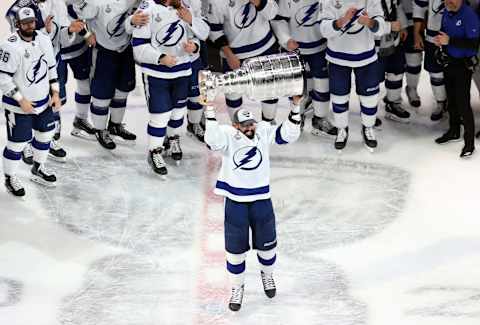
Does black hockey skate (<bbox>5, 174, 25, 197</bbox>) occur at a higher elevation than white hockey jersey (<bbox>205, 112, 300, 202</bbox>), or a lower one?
lower

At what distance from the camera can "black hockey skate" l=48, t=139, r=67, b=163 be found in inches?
247

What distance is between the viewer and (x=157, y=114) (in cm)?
591

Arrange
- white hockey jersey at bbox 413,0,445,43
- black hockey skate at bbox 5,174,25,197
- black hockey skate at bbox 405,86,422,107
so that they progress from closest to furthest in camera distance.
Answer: black hockey skate at bbox 5,174,25,197 < white hockey jersey at bbox 413,0,445,43 < black hockey skate at bbox 405,86,422,107

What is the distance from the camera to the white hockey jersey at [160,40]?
5.71m

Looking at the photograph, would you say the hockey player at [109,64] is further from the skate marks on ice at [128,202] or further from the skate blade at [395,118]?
the skate blade at [395,118]

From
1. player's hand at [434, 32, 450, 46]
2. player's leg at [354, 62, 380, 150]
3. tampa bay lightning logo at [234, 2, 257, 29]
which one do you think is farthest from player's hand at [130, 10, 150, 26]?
player's hand at [434, 32, 450, 46]

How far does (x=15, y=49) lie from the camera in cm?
536

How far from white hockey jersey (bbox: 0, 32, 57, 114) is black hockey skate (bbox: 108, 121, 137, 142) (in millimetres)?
938

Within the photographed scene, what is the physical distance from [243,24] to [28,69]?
134cm

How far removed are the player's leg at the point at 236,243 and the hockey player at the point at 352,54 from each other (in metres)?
1.74

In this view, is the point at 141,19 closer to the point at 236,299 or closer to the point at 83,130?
the point at 83,130

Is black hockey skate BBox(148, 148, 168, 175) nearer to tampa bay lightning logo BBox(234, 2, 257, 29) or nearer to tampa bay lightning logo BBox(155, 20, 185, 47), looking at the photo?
tampa bay lightning logo BBox(155, 20, 185, 47)

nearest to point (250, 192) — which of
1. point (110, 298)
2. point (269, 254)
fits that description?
point (269, 254)

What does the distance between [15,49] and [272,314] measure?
186 centimetres
